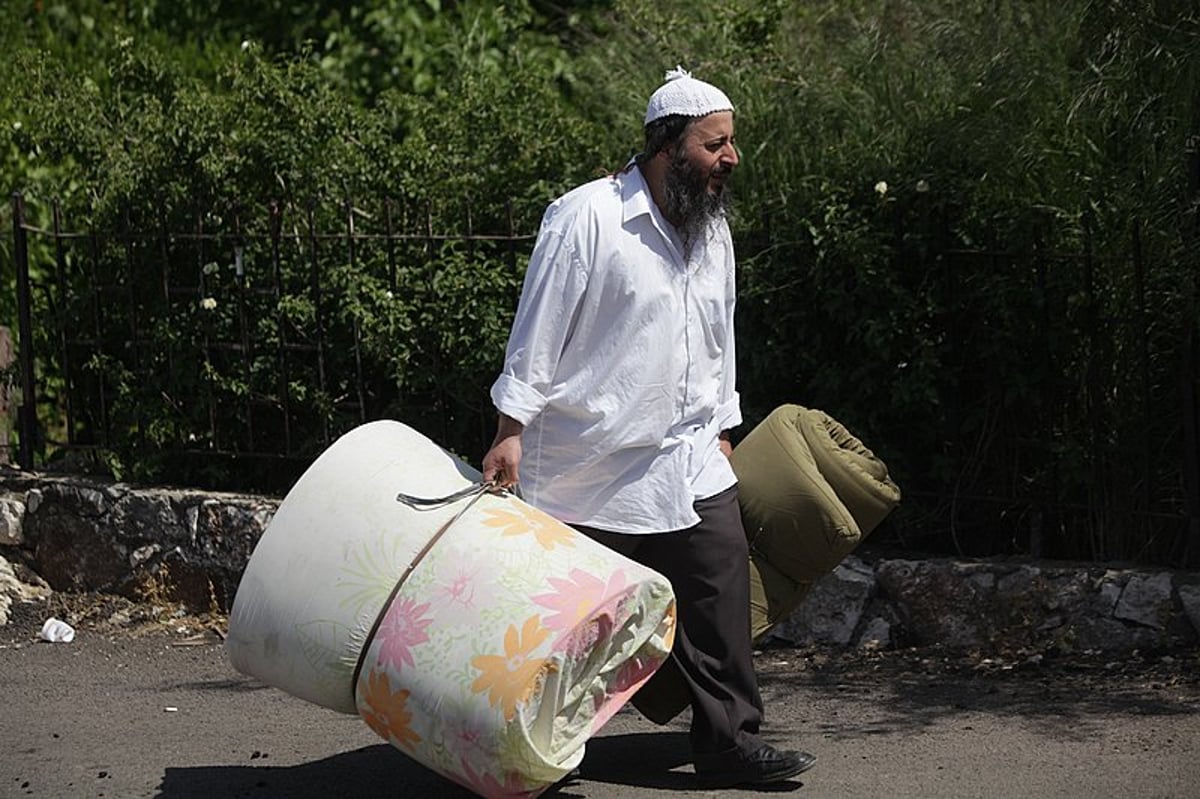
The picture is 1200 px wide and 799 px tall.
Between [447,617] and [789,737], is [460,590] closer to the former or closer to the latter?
[447,617]

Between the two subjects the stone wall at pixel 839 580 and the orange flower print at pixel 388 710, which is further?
the stone wall at pixel 839 580

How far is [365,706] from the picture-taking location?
4.08m

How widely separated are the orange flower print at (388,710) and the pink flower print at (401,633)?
0.05 m

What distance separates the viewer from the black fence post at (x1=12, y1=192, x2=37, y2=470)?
7.18m

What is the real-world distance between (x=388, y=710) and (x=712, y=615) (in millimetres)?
871

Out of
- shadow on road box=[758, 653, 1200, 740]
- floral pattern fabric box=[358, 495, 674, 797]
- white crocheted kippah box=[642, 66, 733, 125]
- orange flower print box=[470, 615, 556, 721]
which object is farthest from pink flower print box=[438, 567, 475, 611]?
shadow on road box=[758, 653, 1200, 740]

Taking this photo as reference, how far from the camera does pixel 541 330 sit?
4.29 m

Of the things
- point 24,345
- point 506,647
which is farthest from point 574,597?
point 24,345

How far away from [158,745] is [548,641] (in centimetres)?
177

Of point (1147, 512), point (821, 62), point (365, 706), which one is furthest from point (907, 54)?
point (365, 706)

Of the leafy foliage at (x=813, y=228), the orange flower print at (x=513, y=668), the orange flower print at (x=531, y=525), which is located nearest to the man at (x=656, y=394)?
the orange flower print at (x=531, y=525)

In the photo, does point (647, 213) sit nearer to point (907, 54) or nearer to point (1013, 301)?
point (1013, 301)

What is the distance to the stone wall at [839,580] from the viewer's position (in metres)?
5.52

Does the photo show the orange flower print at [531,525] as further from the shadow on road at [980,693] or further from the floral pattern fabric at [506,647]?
the shadow on road at [980,693]
